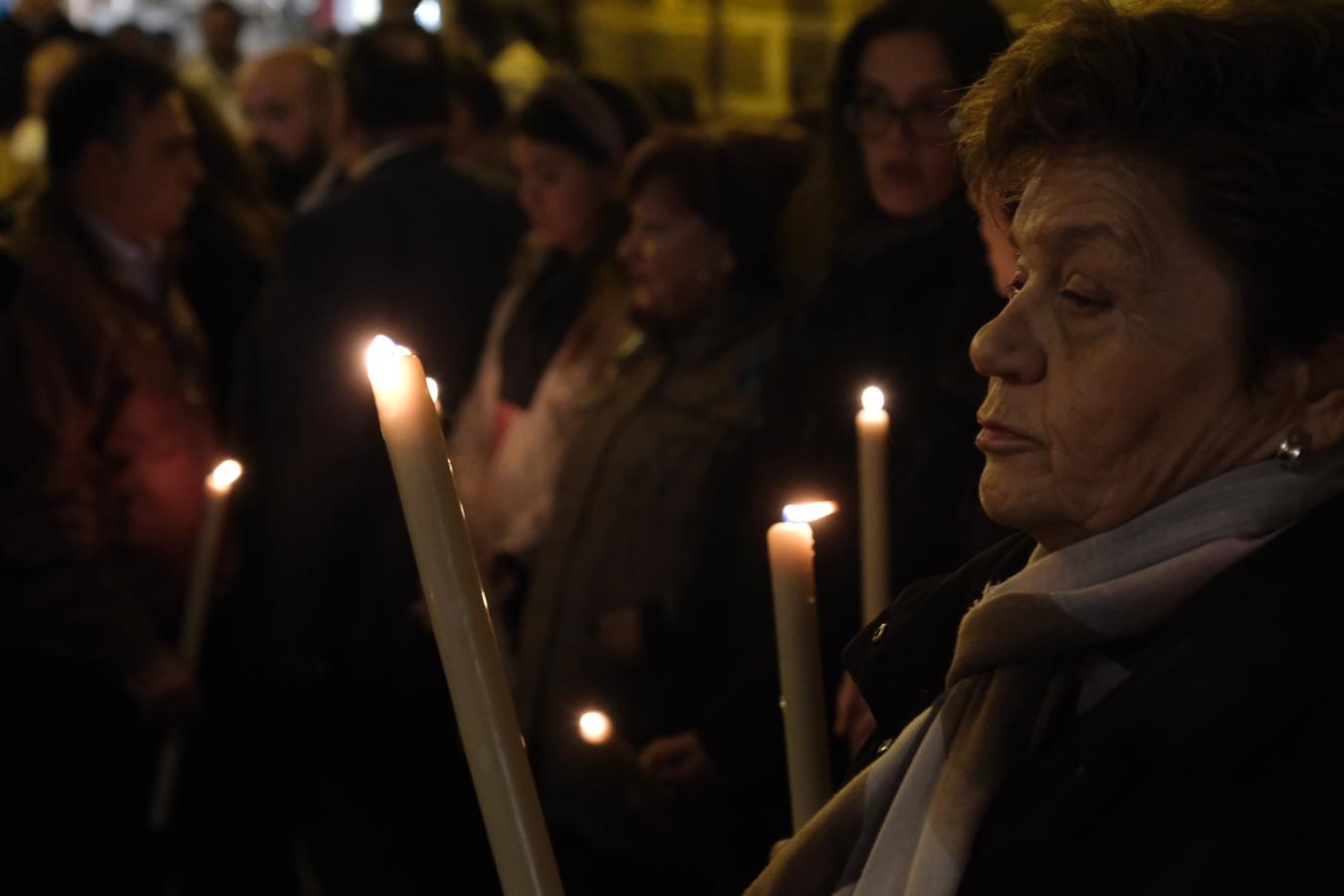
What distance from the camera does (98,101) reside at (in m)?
3.66

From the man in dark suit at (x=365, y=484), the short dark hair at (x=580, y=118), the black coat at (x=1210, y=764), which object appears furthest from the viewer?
the man in dark suit at (x=365, y=484)

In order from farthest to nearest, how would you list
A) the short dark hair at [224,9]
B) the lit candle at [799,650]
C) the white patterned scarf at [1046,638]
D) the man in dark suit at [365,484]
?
the short dark hair at [224,9]
the man in dark suit at [365,484]
the lit candle at [799,650]
the white patterned scarf at [1046,638]

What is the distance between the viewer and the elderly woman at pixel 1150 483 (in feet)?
3.49

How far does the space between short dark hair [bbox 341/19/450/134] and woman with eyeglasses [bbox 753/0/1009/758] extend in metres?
1.64

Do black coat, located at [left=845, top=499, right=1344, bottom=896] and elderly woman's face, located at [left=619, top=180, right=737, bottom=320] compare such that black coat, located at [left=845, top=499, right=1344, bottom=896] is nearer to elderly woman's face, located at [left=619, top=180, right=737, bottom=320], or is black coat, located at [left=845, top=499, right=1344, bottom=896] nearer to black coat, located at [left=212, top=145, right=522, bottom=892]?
elderly woman's face, located at [left=619, top=180, right=737, bottom=320]

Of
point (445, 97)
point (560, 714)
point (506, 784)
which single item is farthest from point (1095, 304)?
point (445, 97)

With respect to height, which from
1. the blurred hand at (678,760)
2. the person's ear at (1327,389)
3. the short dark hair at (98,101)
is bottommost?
the person's ear at (1327,389)

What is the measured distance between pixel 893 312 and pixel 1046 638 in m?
1.32

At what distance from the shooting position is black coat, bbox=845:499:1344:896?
40.3 inches

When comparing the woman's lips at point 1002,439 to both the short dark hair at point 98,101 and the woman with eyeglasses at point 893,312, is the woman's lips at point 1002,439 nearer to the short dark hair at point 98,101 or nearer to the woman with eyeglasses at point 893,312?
the woman with eyeglasses at point 893,312

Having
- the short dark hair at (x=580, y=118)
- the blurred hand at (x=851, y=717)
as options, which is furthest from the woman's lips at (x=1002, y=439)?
the short dark hair at (x=580, y=118)

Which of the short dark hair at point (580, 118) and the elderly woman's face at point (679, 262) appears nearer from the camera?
the elderly woman's face at point (679, 262)

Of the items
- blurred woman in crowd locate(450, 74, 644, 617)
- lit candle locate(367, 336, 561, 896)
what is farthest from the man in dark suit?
lit candle locate(367, 336, 561, 896)

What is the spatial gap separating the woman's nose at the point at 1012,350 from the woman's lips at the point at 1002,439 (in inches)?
1.5
